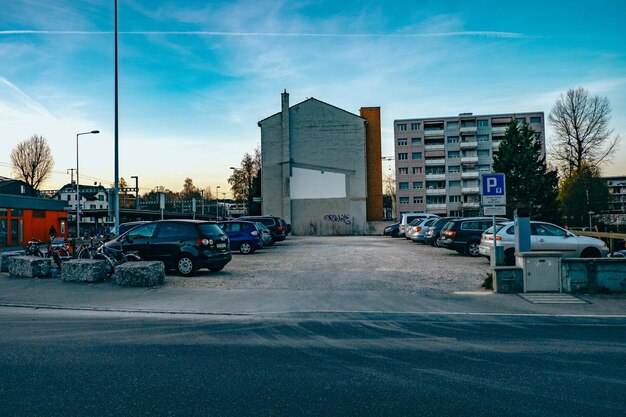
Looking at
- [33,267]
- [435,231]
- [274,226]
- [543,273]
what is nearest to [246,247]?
[274,226]

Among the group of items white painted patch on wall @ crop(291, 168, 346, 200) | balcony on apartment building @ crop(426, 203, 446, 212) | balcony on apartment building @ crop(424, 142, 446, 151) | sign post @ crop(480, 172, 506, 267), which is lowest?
sign post @ crop(480, 172, 506, 267)

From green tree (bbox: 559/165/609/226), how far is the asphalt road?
48.7 meters

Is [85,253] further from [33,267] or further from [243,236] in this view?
[243,236]

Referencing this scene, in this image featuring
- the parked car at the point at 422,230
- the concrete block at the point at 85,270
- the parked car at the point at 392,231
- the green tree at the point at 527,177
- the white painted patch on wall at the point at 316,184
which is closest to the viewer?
the concrete block at the point at 85,270

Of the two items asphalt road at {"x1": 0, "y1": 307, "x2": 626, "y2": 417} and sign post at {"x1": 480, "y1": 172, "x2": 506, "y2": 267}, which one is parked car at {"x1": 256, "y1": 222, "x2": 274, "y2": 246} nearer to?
sign post at {"x1": 480, "y1": 172, "x2": 506, "y2": 267}

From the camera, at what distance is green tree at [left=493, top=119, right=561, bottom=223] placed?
47.1 metres

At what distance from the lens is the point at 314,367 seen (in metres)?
5.25

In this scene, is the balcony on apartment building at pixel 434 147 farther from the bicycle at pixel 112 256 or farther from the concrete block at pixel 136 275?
the concrete block at pixel 136 275

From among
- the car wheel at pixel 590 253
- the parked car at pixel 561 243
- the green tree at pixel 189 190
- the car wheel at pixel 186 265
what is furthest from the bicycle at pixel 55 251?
the green tree at pixel 189 190

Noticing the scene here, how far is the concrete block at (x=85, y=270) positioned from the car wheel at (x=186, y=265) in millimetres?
1983

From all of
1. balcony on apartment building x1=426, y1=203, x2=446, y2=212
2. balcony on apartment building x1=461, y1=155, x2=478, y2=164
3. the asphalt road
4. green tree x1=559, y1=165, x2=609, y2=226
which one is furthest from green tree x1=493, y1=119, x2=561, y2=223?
the asphalt road

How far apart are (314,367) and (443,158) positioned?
261ft

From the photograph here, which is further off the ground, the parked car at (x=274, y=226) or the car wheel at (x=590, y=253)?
the parked car at (x=274, y=226)

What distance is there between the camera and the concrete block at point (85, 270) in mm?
12062
